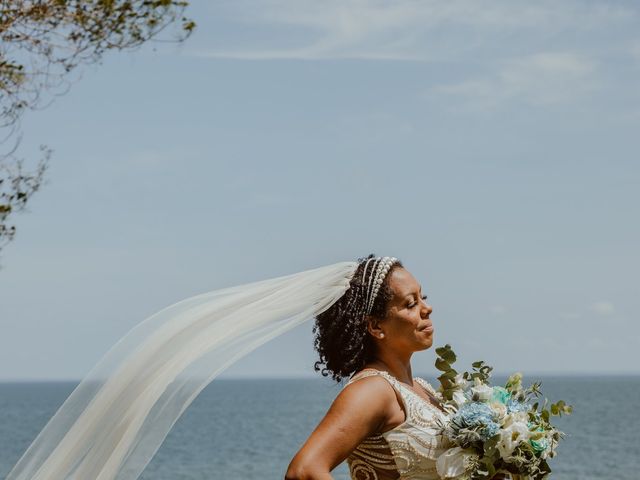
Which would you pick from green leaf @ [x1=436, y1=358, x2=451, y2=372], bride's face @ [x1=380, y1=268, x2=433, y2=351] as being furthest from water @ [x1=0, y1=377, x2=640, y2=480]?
bride's face @ [x1=380, y1=268, x2=433, y2=351]

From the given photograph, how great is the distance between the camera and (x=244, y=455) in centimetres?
5084

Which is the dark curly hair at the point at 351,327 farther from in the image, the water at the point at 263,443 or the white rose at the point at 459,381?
the water at the point at 263,443

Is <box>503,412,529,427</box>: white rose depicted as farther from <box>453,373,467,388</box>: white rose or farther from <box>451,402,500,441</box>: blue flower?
<box>453,373,467,388</box>: white rose

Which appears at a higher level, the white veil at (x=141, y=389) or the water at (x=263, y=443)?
the white veil at (x=141, y=389)

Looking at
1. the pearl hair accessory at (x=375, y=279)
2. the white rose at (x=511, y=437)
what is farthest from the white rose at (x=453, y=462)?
the pearl hair accessory at (x=375, y=279)

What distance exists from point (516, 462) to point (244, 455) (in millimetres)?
47374

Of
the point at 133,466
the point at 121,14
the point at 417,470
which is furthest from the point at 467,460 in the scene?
the point at 121,14

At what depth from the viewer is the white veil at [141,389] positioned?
4098mm

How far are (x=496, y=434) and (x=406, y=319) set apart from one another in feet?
1.74

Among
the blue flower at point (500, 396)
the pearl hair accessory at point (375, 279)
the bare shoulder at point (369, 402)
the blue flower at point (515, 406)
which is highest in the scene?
the pearl hair accessory at point (375, 279)

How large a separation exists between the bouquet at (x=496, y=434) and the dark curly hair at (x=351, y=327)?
399 mm

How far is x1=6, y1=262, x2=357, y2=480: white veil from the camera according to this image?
410 centimetres

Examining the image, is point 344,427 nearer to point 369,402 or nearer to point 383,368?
point 369,402

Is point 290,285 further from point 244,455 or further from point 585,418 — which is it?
point 585,418
